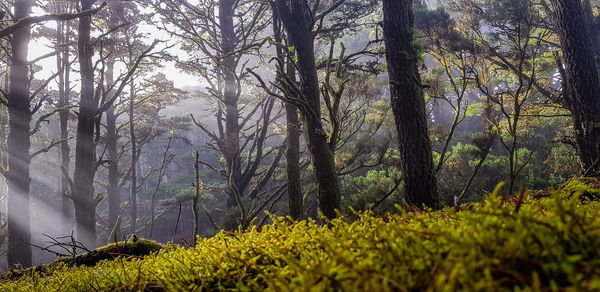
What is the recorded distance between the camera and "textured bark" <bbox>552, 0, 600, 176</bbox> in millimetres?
5719

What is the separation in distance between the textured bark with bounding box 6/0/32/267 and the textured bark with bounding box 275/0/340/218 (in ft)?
23.3

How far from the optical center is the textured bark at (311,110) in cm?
403

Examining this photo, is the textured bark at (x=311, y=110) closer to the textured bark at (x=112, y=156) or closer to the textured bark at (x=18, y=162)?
the textured bark at (x=18, y=162)

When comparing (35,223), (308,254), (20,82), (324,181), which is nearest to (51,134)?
(35,223)

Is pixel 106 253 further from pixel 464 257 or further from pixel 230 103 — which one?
pixel 230 103

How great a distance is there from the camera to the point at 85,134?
6.18m

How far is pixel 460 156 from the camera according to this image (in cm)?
1187

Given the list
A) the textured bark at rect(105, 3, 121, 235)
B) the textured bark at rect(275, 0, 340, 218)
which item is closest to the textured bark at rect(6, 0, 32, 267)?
the textured bark at rect(105, 3, 121, 235)

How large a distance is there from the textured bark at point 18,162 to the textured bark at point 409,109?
843 cm

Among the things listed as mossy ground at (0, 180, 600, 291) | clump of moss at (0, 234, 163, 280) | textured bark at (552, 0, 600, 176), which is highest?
textured bark at (552, 0, 600, 176)

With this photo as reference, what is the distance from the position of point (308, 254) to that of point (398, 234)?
331 mm

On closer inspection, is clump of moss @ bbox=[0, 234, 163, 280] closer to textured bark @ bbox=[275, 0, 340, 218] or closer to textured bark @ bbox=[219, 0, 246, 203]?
textured bark @ bbox=[275, 0, 340, 218]

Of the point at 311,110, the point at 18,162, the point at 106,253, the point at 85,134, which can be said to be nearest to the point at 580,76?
the point at 311,110

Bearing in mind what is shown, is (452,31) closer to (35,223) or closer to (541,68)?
(541,68)
